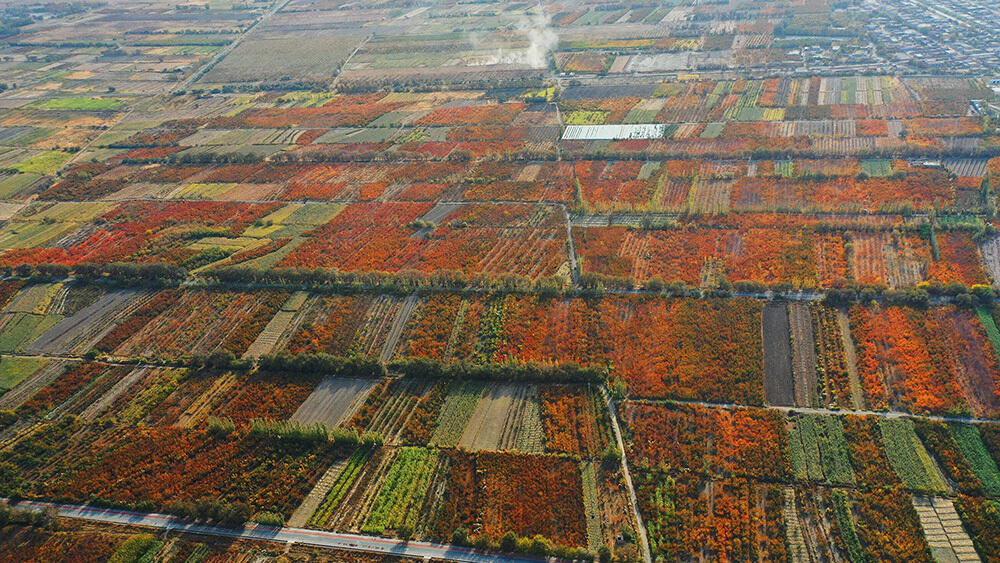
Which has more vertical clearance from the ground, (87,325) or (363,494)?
(87,325)

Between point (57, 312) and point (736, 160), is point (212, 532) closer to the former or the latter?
point (57, 312)

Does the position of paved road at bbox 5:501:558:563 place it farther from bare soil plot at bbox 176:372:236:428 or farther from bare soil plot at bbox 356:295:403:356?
bare soil plot at bbox 356:295:403:356

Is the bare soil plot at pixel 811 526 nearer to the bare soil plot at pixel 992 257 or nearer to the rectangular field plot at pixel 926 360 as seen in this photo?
the rectangular field plot at pixel 926 360

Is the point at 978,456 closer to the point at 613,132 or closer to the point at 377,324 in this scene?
the point at 377,324

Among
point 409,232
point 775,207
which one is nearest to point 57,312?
point 409,232

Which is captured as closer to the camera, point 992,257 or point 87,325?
point 992,257

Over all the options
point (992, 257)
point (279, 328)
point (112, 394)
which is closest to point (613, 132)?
point (992, 257)
